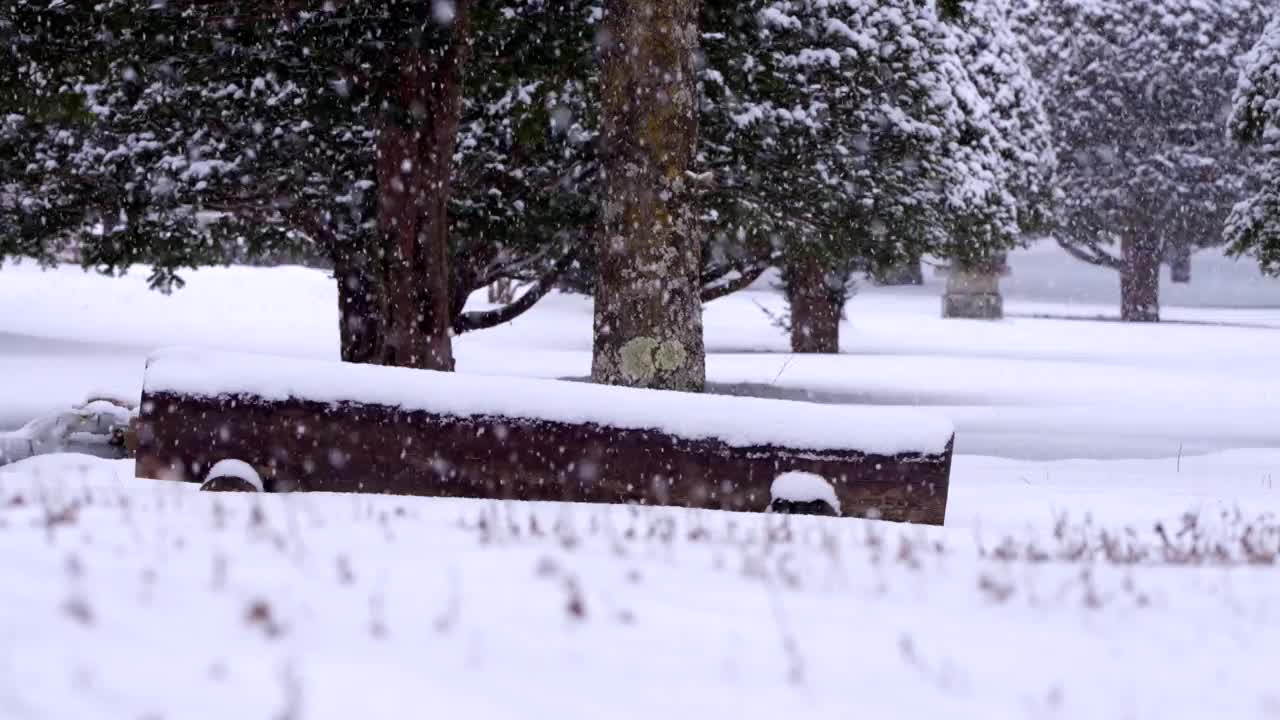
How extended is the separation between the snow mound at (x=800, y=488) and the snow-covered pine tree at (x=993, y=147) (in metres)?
11.1

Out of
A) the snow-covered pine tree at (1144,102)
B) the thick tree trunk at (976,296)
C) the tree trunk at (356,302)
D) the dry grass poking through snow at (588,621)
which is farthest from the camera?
the thick tree trunk at (976,296)

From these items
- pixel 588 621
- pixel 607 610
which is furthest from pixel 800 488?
pixel 588 621

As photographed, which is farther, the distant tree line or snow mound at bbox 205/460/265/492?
the distant tree line

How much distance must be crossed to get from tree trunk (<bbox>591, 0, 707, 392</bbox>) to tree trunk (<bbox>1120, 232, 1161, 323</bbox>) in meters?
33.5

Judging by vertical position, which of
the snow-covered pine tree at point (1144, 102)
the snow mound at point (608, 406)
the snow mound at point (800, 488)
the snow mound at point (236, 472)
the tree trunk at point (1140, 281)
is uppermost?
the snow-covered pine tree at point (1144, 102)

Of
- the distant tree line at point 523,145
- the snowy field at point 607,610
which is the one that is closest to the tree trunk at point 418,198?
the distant tree line at point 523,145

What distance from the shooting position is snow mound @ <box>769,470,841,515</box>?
7648mm

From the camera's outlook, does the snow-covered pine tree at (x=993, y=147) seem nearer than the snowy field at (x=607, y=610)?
No

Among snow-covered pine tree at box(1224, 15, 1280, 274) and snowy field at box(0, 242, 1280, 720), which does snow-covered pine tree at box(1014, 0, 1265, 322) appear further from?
snowy field at box(0, 242, 1280, 720)

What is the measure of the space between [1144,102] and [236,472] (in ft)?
115

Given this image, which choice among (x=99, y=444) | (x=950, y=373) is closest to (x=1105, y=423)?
(x=950, y=373)

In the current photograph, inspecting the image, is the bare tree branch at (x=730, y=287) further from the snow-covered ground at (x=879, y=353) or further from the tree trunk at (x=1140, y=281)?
the tree trunk at (x=1140, y=281)

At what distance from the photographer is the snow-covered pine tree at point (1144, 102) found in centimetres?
3828

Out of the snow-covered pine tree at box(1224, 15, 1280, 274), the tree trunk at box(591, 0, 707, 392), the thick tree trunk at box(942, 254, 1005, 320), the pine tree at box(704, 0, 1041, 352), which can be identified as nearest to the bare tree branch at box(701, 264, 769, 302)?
the pine tree at box(704, 0, 1041, 352)
